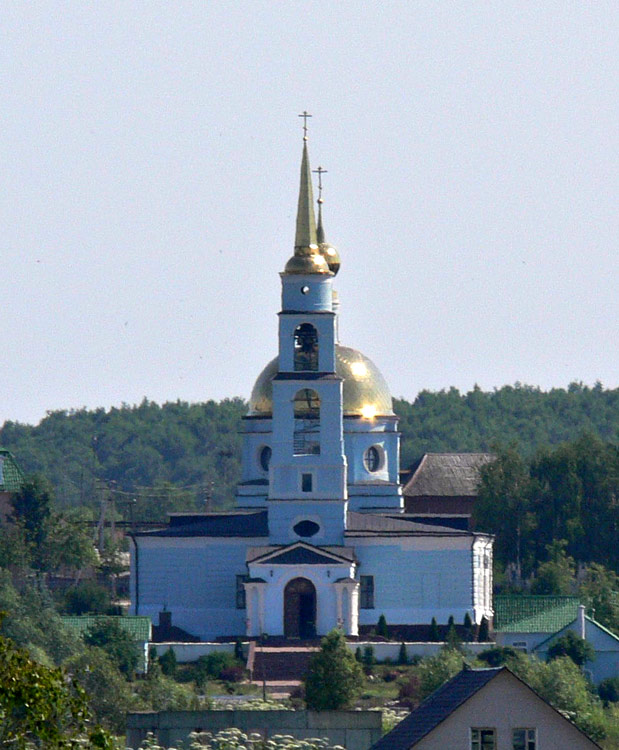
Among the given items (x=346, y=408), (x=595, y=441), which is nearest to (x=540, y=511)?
(x=595, y=441)

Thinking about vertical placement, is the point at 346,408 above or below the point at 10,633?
above

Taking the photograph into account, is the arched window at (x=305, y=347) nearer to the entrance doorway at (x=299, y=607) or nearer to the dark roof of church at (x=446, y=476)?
the entrance doorway at (x=299, y=607)

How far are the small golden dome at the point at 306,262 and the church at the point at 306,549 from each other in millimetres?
27

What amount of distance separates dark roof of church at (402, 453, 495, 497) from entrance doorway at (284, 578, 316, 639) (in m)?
25.6

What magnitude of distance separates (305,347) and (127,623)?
389 inches

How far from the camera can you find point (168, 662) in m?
76.7

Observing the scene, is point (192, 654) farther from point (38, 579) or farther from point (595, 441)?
point (595, 441)

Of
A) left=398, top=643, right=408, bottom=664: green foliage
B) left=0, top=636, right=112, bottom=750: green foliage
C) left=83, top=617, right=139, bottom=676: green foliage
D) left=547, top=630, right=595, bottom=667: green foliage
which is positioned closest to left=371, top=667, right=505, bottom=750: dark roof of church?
left=0, top=636, right=112, bottom=750: green foliage

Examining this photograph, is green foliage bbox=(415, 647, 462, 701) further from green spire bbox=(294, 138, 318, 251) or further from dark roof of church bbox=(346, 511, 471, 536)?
green spire bbox=(294, 138, 318, 251)

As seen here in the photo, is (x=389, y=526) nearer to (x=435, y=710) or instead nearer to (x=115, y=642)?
(x=115, y=642)

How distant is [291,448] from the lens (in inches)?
3300

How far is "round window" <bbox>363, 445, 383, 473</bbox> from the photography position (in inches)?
3595

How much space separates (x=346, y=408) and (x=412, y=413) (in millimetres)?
92139

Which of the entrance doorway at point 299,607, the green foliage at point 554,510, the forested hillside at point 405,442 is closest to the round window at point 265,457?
the entrance doorway at point 299,607
